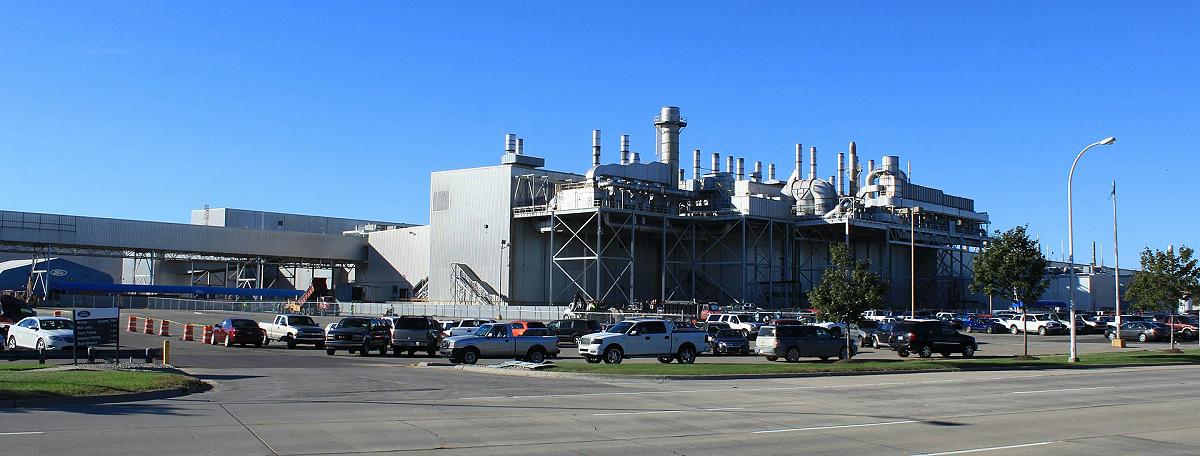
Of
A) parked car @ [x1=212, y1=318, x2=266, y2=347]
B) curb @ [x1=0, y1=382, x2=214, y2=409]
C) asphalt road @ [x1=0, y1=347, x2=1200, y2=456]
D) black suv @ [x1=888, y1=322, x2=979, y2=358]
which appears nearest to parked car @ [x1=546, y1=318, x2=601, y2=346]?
parked car @ [x1=212, y1=318, x2=266, y2=347]

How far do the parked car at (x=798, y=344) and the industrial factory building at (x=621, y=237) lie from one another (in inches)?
1460

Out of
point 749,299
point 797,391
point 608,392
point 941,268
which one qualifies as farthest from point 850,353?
point 941,268

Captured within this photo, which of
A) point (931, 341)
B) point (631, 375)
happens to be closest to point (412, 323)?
point (631, 375)

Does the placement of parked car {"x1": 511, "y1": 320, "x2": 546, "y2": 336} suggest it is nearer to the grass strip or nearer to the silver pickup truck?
the silver pickup truck

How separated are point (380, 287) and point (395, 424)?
87.5 m

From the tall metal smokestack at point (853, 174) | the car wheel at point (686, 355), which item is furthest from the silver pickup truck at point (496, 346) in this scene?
the tall metal smokestack at point (853, 174)

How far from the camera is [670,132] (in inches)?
3553

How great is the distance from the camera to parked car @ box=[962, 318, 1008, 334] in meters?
71.1

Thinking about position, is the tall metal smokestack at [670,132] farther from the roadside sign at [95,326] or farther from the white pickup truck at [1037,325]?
the roadside sign at [95,326]

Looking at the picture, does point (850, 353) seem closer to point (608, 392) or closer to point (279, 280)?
A: point (608, 392)

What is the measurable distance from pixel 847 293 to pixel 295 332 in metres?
23.6

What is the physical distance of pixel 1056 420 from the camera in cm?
1866

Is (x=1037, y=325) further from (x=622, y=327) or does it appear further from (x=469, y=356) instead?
(x=469, y=356)

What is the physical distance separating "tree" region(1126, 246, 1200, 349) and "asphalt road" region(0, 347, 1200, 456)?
25011mm
